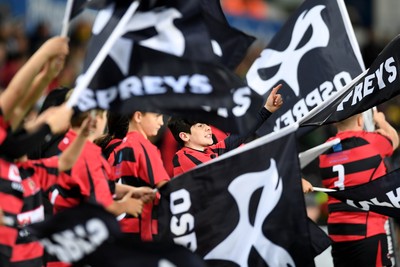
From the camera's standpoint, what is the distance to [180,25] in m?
5.70

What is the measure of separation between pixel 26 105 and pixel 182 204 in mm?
1133

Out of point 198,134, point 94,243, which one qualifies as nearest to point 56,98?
point 198,134

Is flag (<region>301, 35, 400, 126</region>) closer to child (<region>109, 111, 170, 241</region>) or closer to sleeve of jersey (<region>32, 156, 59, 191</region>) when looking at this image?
child (<region>109, 111, 170, 241</region>)

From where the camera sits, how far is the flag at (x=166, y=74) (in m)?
5.48

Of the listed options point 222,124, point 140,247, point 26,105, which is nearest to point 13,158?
point 26,105

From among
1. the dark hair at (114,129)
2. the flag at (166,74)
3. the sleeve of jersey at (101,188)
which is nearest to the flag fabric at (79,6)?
the flag at (166,74)

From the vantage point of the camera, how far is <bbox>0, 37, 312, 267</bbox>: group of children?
519 cm

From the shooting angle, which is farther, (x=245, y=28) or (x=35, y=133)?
(x=245, y=28)

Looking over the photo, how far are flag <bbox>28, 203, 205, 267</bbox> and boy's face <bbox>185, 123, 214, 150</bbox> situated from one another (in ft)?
6.93

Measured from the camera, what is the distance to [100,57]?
530 centimetres

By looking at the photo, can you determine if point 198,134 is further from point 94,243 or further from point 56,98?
point 94,243

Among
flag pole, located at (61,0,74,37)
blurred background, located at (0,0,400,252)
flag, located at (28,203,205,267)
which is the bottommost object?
flag, located at (28,203,205,267)

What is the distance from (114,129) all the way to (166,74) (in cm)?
145

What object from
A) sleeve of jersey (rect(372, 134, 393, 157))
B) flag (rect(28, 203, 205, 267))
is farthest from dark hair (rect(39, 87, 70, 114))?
sleeve of jersey (rect(372, 134, 393, 157))
